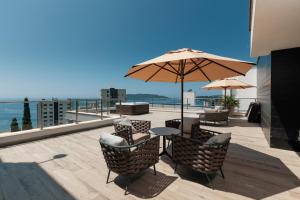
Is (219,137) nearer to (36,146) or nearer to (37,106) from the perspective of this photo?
(36,146)

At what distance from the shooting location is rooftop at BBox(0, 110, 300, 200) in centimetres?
219

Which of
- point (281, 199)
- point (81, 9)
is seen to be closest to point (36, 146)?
point (281, 199)

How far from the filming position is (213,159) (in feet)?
7.57

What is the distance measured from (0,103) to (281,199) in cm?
664

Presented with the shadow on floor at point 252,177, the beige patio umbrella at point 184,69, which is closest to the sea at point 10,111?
the beige patio umbrella at point 184,69

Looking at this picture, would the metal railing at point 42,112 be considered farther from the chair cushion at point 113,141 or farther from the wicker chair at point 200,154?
the wicker chair at point 200,154

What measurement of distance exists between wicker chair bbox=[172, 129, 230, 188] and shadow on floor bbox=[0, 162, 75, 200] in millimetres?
1689

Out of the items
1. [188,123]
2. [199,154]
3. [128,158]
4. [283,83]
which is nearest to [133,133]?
[188,123]

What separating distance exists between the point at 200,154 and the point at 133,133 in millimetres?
1978

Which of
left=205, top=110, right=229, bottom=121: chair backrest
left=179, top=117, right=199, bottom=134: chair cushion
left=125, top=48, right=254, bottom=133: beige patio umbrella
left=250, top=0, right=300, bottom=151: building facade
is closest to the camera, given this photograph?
left=125, top=48, right=254, bottom=133: beige patio umbrella

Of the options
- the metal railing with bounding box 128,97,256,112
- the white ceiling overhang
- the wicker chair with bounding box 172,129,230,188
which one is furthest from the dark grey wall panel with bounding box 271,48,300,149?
the metal railing with bounding box 128,97,256,112

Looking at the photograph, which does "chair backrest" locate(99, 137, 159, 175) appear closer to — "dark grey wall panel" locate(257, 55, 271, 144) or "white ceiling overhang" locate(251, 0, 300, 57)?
"white ceiling overhang" locate(251, 0, 300, 57)

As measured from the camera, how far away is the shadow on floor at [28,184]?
2.16 metres

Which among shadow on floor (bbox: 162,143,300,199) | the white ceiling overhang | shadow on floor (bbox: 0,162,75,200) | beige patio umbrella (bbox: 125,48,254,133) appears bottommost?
shadow on floor (bbox: 0,162,75,200)
